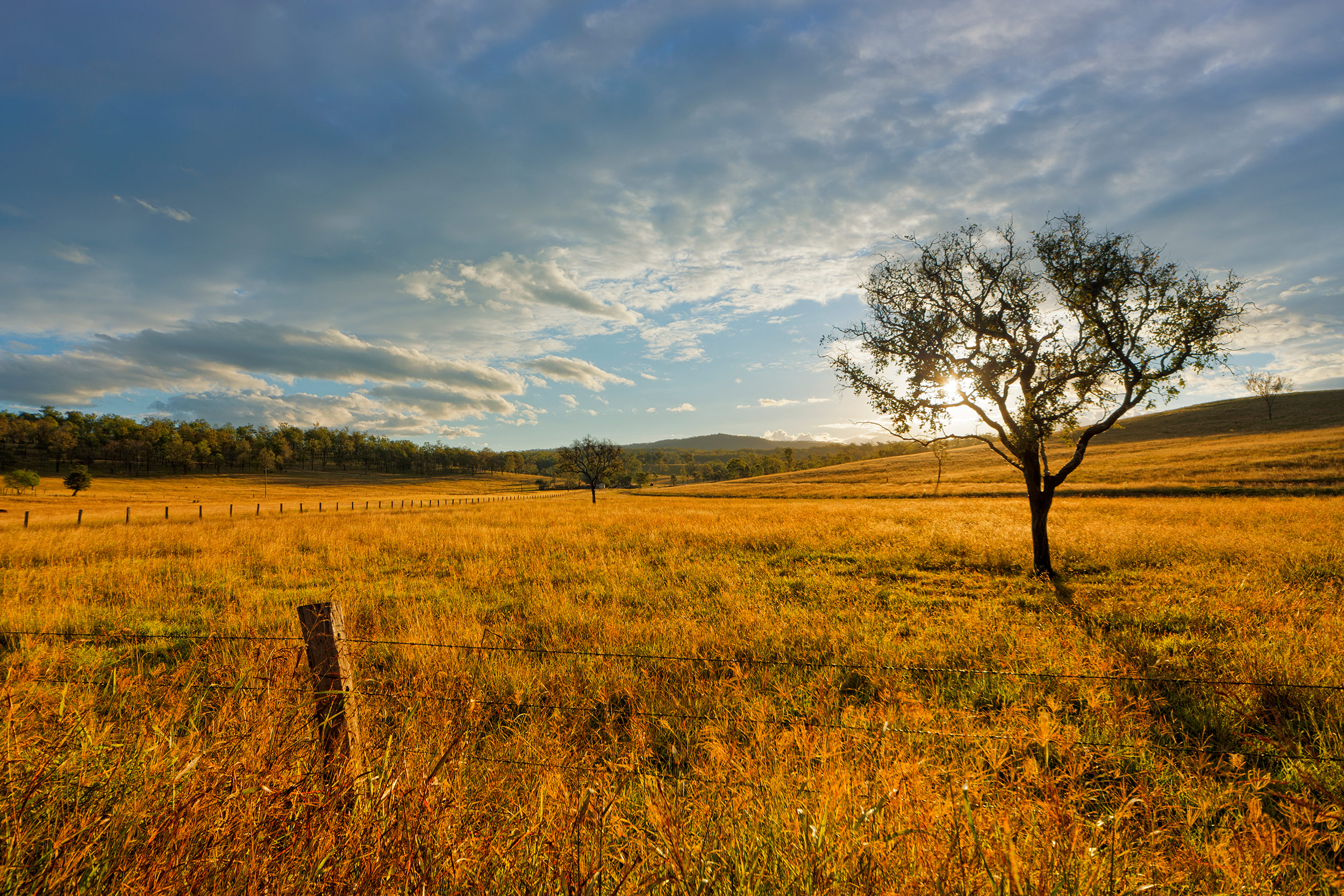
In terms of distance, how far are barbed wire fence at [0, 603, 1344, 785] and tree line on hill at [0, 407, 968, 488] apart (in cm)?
8496

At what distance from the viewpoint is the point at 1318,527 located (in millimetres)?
13844

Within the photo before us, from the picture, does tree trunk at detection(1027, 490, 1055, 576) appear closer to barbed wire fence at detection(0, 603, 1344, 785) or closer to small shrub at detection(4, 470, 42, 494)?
barbed wire fence at detection(0, 603, 1344, 785)

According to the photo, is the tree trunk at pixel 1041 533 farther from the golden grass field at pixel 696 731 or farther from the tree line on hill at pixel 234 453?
the tree line on hill at pixel 234 453

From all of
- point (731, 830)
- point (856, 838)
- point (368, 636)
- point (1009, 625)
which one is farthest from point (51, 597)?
point (1009, 625)

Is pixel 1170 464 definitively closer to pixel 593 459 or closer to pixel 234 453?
pixel 593 459

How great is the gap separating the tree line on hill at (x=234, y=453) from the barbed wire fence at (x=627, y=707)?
84959mm

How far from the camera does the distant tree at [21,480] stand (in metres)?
63.0

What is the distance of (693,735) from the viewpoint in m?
4.34

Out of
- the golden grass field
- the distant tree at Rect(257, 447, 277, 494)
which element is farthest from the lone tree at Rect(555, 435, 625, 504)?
the distant tree at Rect(257, 447, 277, 494)

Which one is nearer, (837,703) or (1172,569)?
(837,703)

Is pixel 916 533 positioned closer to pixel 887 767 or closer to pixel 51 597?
pixel 887 767

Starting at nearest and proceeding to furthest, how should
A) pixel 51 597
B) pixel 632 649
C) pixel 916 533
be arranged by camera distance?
A: pixel 632 649 → pixel 51 597 → pixel 916 533

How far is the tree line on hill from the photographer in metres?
116

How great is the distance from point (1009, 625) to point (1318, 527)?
1492 centimetres
